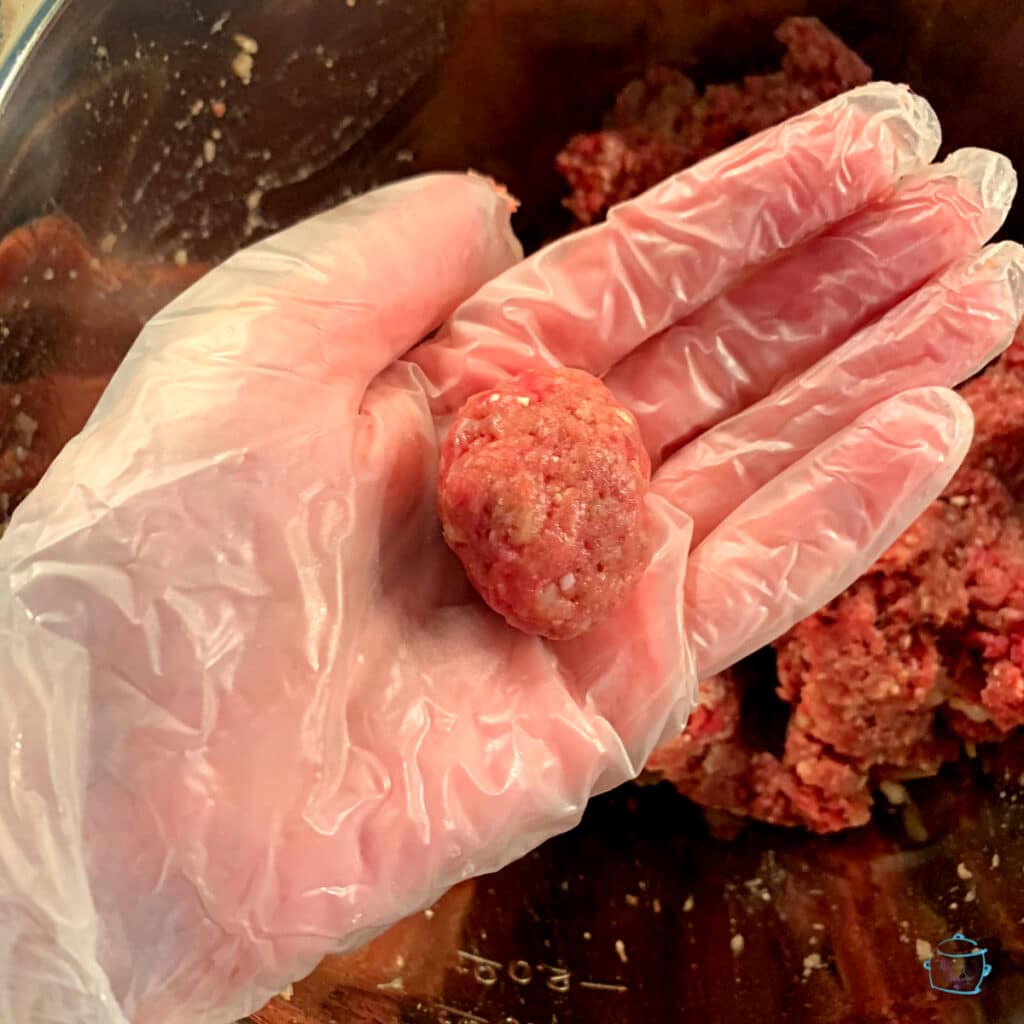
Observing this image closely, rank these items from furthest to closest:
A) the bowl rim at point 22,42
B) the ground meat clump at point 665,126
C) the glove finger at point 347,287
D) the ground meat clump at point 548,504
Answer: the ground meat clump at point 665,126 < the bowl rim at point 22,42 < the glove finger at point 347,287 < the ground meat clump at point 548,504

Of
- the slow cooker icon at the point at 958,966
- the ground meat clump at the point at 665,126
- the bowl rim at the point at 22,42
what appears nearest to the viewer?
the bowl rim at the point at 22,42

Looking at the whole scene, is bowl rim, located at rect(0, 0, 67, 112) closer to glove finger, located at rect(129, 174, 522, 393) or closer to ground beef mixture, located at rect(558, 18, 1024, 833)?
glove finger, located at rect(129, 174, 522, 393)

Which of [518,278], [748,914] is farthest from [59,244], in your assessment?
[748,914]

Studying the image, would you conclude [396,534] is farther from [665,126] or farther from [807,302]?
[665,126]

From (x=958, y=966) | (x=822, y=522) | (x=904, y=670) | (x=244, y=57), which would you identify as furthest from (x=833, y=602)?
(x=244, y=57)

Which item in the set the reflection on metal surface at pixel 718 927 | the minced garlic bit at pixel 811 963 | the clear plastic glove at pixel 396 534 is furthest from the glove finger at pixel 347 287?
the minced garlic bit at pixel 811 963

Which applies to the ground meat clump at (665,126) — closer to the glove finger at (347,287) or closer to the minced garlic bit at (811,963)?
the glove finger at (347,287)

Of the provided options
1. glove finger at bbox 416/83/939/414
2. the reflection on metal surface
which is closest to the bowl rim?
glove finger at bbox 416/83/939/414
